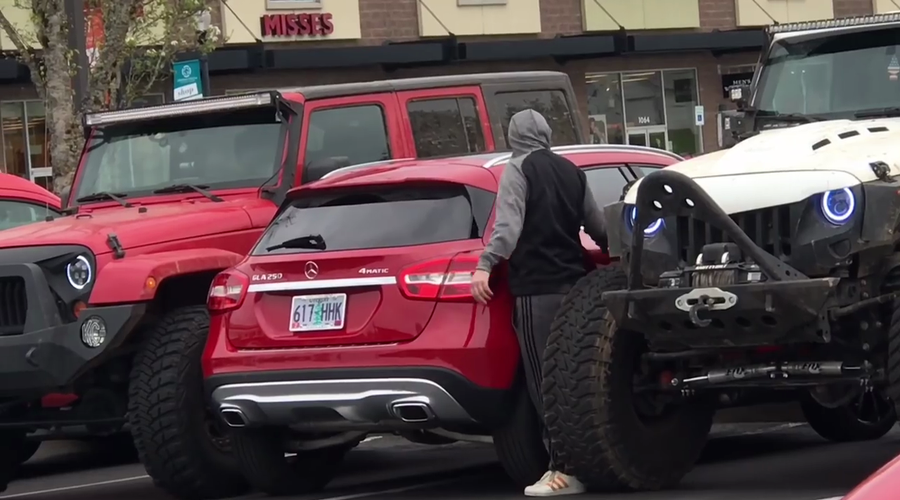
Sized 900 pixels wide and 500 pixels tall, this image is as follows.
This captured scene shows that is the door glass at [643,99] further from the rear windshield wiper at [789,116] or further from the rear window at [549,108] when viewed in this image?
the rear windshield wiper at [789,116]

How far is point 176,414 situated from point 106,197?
2.10 m

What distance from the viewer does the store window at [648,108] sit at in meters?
35.8

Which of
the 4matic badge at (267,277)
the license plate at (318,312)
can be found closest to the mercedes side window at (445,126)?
the 4matic badge at (267,277)

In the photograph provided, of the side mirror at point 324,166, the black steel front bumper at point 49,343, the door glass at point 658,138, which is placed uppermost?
the side mirror at point 324,166

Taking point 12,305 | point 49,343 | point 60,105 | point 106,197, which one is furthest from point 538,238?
point 60,105

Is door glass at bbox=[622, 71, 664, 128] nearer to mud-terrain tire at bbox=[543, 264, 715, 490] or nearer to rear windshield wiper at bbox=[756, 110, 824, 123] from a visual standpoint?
rear windshield wiper at bbox=[756, 110, 824, 123]

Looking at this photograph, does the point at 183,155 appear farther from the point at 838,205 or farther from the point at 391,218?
the point at 838,205

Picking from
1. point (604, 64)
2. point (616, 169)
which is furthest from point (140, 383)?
point (604, 64)

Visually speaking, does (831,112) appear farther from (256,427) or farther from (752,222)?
(256,427)

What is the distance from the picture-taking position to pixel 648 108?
3653cm

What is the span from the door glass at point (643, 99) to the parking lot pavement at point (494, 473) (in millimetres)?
25153

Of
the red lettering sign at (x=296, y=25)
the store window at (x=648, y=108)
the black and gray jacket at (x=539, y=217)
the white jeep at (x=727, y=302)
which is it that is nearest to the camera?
the white jeep at (x=727, y=302)

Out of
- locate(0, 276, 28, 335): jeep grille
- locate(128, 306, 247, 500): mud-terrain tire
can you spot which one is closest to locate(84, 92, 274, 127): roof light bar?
locate(128, 306, 247, 500): mud-terrain tire

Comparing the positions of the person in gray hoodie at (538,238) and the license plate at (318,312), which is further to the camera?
the license plate at (318,312)
